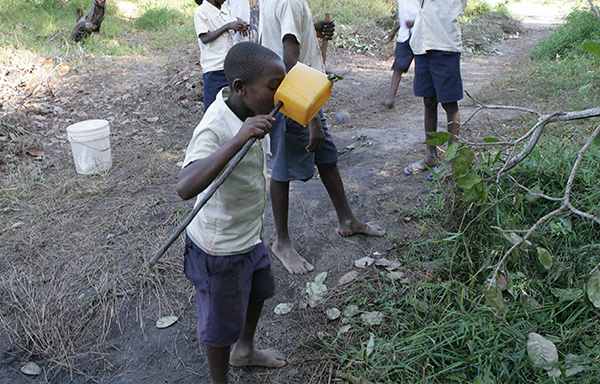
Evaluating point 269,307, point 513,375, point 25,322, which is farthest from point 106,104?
point 513,375

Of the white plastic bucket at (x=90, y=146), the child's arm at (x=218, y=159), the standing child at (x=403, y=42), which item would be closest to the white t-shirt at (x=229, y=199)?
the child's arm at (x=218, y=159)

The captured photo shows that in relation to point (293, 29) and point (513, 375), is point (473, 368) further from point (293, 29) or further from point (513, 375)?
point (293, 29)

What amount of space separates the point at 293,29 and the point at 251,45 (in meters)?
0.84

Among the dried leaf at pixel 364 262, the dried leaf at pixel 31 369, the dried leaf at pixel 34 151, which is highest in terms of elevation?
the dried leaf at pixel 364 262

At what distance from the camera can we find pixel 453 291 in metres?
2.07

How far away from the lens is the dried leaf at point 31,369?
85.3 inches

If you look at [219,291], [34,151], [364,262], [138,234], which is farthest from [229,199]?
[34,151]

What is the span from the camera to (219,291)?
5.38ft

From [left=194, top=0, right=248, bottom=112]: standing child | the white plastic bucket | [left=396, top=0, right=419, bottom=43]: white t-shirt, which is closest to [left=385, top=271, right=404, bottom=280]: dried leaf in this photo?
[left=194, top=0, right=248, bottom=112]: standing child

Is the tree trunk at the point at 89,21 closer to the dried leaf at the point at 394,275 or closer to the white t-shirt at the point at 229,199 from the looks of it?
the white t-shirt at the point at 229,199

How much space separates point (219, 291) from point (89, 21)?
8.42 meters

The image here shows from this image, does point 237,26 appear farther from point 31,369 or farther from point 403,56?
point 31,369

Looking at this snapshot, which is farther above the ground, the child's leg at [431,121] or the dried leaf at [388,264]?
the child's leg at [431,121]

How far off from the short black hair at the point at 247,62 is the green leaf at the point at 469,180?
0.97 meters
